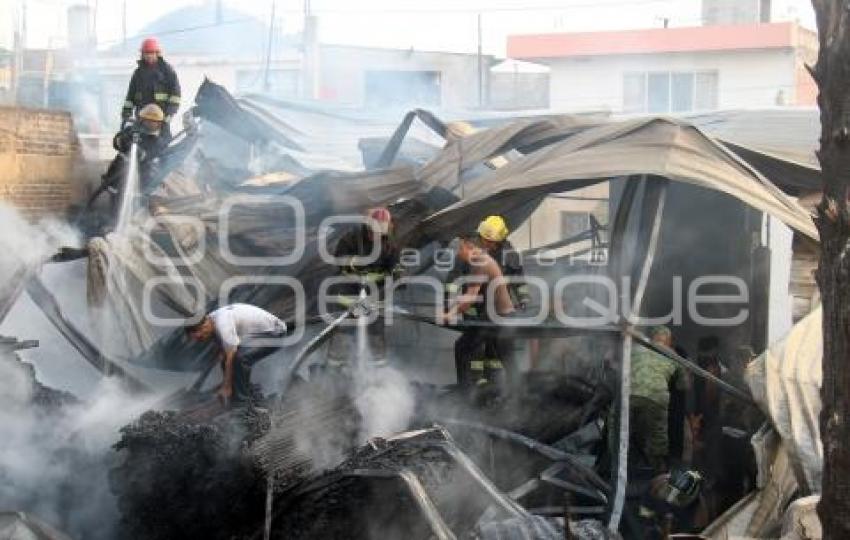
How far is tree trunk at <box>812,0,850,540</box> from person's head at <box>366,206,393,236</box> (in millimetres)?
4582

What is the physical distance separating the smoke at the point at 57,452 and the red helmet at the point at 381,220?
2.09 m

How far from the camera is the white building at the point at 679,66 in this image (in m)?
23.6

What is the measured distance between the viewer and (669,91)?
2456 cm

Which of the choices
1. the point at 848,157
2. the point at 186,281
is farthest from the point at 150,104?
the point at 848,157

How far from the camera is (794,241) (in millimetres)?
6465

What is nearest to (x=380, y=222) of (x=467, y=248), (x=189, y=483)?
(x=467, y=248)

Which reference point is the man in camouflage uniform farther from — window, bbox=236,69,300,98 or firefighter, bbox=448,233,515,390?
window, bbox=236,69,300,98

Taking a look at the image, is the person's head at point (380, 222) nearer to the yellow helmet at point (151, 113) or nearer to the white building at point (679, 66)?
the yellow helmet at point (151, 113)

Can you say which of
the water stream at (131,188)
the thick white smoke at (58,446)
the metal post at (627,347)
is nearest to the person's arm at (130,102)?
the water stream at (131,188)

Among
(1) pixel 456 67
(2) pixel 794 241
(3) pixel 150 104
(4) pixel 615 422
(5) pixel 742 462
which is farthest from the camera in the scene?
(1) pixel 456 67

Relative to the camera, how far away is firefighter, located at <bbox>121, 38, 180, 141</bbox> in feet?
32.6

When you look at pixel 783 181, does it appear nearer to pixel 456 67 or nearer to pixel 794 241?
pixel 794 241

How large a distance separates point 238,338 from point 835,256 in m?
4.61

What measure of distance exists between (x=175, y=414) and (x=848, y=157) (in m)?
4.33
